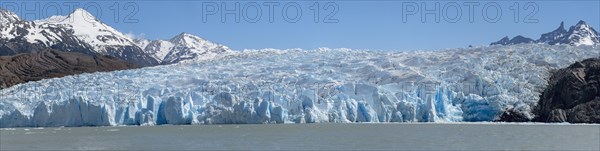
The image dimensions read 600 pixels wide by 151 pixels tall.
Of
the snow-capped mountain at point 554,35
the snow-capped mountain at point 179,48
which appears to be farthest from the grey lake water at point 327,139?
the snow-capped mountain at point 179,48

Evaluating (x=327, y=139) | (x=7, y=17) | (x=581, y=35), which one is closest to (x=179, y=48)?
(x=7, y=17)

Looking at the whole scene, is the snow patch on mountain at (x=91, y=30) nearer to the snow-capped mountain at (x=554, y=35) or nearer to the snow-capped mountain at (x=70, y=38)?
the snow-capped mountain at (x=70, y=38)

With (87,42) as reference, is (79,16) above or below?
above

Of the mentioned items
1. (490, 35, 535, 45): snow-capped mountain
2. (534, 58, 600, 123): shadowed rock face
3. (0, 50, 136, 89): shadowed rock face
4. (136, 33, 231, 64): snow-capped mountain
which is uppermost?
(136, 33, 231, 64): snow-capped mountain

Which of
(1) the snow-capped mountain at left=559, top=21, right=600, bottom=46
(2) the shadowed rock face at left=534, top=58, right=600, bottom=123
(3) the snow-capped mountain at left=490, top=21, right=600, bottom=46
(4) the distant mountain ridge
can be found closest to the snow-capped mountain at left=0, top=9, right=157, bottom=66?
(4) the distant mountain ridge

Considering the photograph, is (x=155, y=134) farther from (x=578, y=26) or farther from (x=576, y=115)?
(x=578, y=26)

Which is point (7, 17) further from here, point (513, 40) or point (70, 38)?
point (513, 40)

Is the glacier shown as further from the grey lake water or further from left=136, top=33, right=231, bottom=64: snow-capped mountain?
left=136, top=33, right=231, bottom=64: snow-capped mountain
